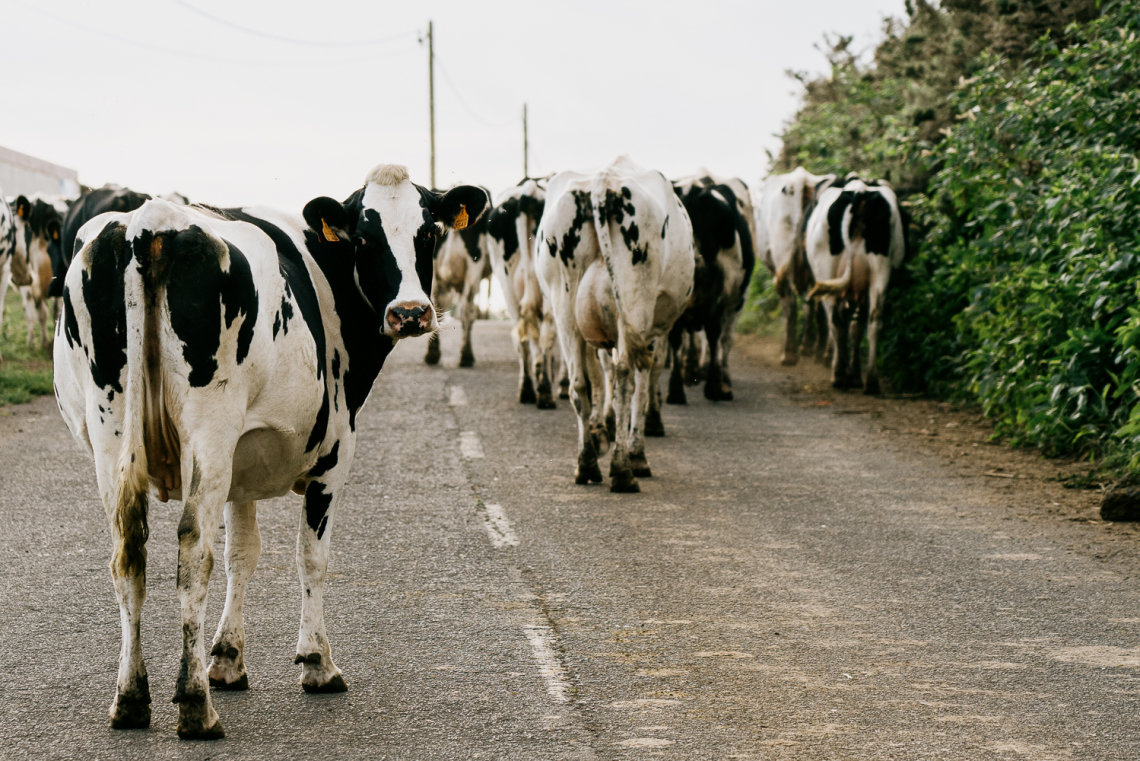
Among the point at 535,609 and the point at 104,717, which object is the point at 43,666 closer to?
the point at 104,717

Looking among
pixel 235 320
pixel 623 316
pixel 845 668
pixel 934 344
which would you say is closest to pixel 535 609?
pixel 845 668

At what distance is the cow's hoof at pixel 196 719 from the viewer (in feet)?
14.3

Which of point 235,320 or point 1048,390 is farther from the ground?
point 235,320

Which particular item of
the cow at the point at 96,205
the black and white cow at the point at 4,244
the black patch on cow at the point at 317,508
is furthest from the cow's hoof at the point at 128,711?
the black and white cow at the point at 4,244

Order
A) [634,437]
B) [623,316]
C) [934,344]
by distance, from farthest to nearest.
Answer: [934,344] < [634,437] < [623,316]

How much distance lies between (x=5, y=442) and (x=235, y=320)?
761cm

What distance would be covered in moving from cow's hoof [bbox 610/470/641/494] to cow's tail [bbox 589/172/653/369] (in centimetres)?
78

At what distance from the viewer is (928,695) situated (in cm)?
500

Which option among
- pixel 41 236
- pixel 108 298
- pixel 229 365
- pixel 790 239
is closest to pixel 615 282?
pixel 229 365

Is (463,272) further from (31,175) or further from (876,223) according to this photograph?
(31,175)

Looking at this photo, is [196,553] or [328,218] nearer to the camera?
[196,553]

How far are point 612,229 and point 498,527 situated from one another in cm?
246

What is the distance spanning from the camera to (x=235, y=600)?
5039 millimetres

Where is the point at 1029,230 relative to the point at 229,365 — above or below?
above
